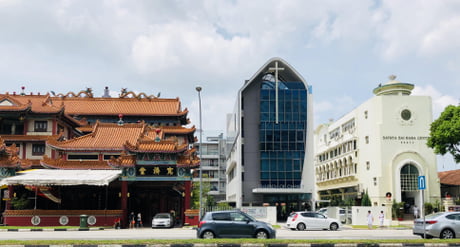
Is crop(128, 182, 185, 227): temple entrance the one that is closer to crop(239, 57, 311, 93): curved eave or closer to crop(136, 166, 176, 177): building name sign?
crop(136, 166, 176, 177): building name sign

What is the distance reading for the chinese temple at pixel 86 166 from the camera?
3653 cm

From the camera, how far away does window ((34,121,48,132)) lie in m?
50.0

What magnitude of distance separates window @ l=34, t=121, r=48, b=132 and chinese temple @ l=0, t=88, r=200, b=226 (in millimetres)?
101

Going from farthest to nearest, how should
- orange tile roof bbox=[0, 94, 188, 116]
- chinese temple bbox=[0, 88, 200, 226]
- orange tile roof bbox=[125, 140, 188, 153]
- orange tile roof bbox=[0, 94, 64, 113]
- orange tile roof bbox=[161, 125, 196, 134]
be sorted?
orange tile roof bbox=[0, 94, 188, 116] < orange tile roof bbox=[161, 125, 196, 134] < orange tile roof bbox=[0, 94, 64, 113] < orange tile roof bbox=[125, 140, 188, 153] < chinese temple bbox=[0, 88, 200, 226]

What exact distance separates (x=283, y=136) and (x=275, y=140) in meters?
1.13

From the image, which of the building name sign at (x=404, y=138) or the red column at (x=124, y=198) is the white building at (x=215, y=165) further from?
the red column at (x=124, y=198)

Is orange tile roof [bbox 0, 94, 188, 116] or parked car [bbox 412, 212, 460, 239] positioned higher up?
orange tile roof [bbox 0, 94, 188, 116]

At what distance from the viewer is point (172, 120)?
62438mm

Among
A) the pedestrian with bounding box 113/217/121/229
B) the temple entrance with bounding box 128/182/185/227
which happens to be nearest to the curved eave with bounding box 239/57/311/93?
the temple entrance with bounding box 128/182/185/227

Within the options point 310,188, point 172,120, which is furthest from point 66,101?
point 310,188

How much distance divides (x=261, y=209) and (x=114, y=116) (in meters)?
27.5

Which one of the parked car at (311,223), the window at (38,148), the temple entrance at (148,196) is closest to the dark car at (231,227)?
the parked car at (311,223)

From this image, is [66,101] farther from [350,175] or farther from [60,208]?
[350,175]

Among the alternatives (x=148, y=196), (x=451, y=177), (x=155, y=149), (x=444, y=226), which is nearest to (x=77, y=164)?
(x=148, y=196)
